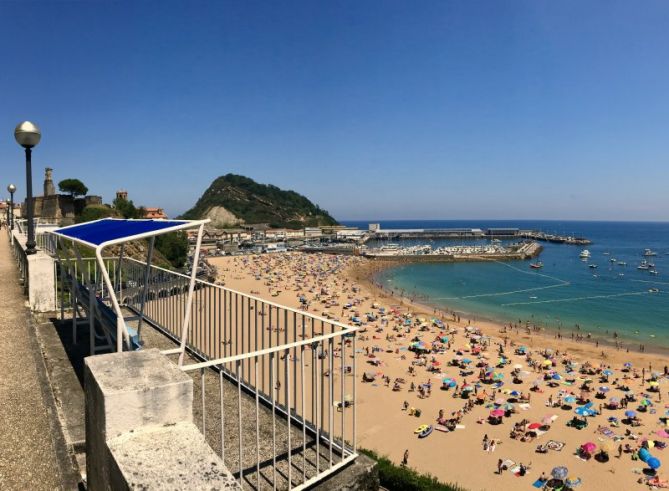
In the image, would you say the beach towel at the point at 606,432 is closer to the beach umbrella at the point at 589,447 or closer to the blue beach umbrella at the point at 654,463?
the beach umbrella at the point at 589,447

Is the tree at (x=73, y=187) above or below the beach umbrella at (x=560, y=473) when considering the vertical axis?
above

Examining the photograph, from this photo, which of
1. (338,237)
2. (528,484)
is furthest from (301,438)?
(338,237)

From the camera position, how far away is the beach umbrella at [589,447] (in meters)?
14.0

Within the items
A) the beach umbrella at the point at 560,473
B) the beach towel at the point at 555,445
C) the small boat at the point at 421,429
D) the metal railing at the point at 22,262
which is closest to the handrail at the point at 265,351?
the metal railing at the point at 22,262

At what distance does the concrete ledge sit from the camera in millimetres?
1583

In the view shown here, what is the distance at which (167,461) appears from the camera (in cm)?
172

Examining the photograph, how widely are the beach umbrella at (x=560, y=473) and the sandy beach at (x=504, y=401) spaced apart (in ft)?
1.69

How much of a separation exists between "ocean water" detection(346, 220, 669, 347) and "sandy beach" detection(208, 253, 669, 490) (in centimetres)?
530

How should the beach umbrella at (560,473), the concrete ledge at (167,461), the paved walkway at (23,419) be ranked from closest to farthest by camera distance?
1. the concrete ledge at (167,461)
2. the paved walkway at (23,419)
3. the beach umbrella at (560,473)

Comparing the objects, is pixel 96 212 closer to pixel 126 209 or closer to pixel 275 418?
pixel 126 209

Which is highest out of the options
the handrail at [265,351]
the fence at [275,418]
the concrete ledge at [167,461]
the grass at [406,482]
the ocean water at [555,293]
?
the handrail at [265,351]

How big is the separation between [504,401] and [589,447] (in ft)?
13.3

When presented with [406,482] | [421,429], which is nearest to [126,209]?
[421,429]

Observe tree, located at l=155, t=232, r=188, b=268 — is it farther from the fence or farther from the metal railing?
the fence
